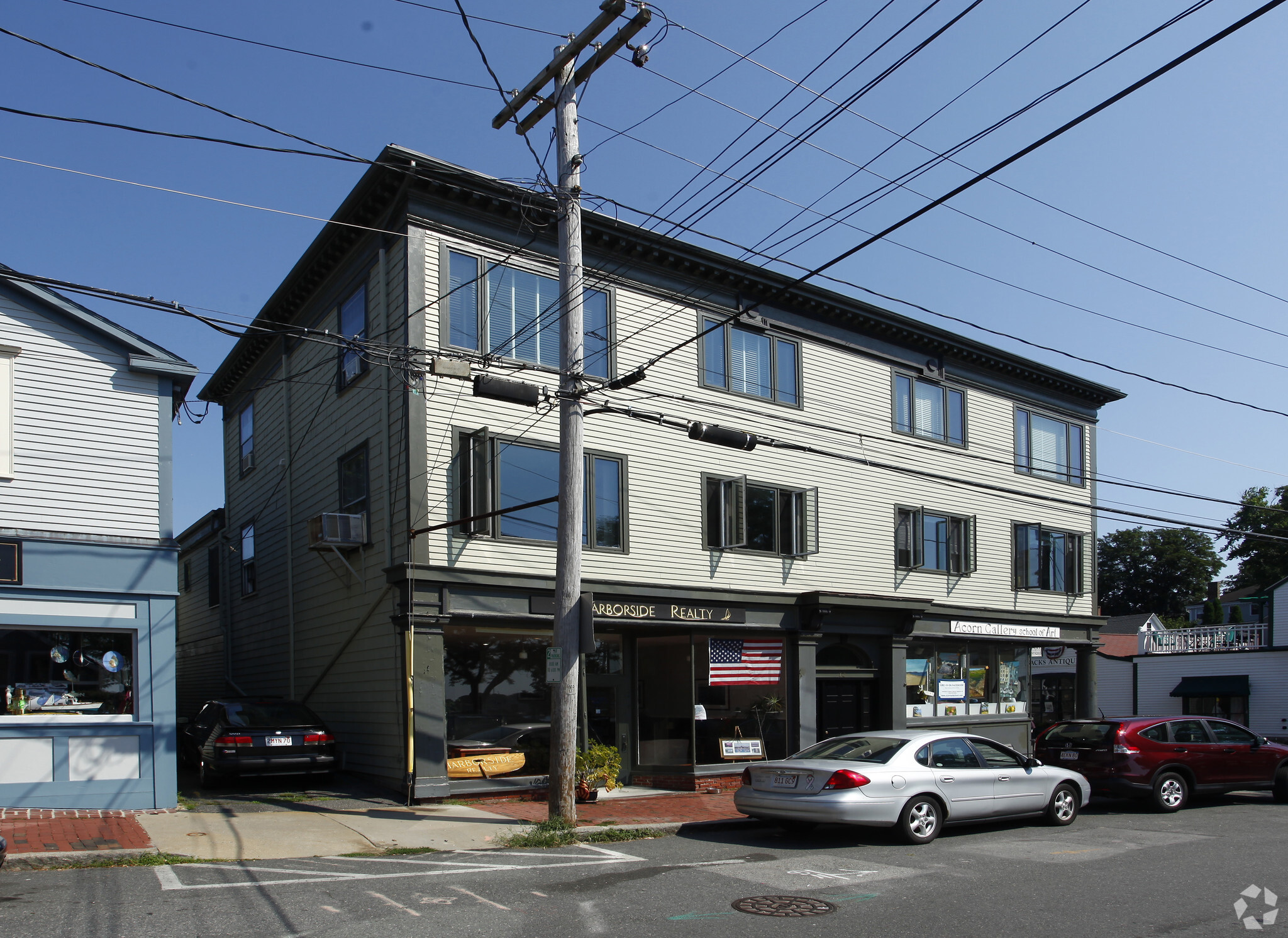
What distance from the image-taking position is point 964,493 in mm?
24297

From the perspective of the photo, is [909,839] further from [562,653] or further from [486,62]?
[486,62]

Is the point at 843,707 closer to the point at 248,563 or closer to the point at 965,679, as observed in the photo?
the point at 965,679

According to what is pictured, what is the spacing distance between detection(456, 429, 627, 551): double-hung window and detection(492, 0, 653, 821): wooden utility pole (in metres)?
2.46

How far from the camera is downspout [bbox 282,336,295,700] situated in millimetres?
20297

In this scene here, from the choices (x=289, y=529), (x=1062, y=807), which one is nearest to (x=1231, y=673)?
(x=1062, y=807)

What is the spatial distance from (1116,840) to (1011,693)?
13.4 meters

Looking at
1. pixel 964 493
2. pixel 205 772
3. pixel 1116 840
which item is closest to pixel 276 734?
pixel 205 772

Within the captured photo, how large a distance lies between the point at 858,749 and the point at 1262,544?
64.9m

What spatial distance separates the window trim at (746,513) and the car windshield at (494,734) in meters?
4.76

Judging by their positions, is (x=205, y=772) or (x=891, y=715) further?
(x=891, y=715)

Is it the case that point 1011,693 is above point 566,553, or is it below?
below

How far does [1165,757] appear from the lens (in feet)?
51.4

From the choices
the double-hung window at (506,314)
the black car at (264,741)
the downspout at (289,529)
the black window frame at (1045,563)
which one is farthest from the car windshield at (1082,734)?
the downspout at (289,529)

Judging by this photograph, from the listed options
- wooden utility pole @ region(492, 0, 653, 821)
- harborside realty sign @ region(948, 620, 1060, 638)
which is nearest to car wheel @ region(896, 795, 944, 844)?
wooden utility pole @ region(492, 0, 653, 821)
